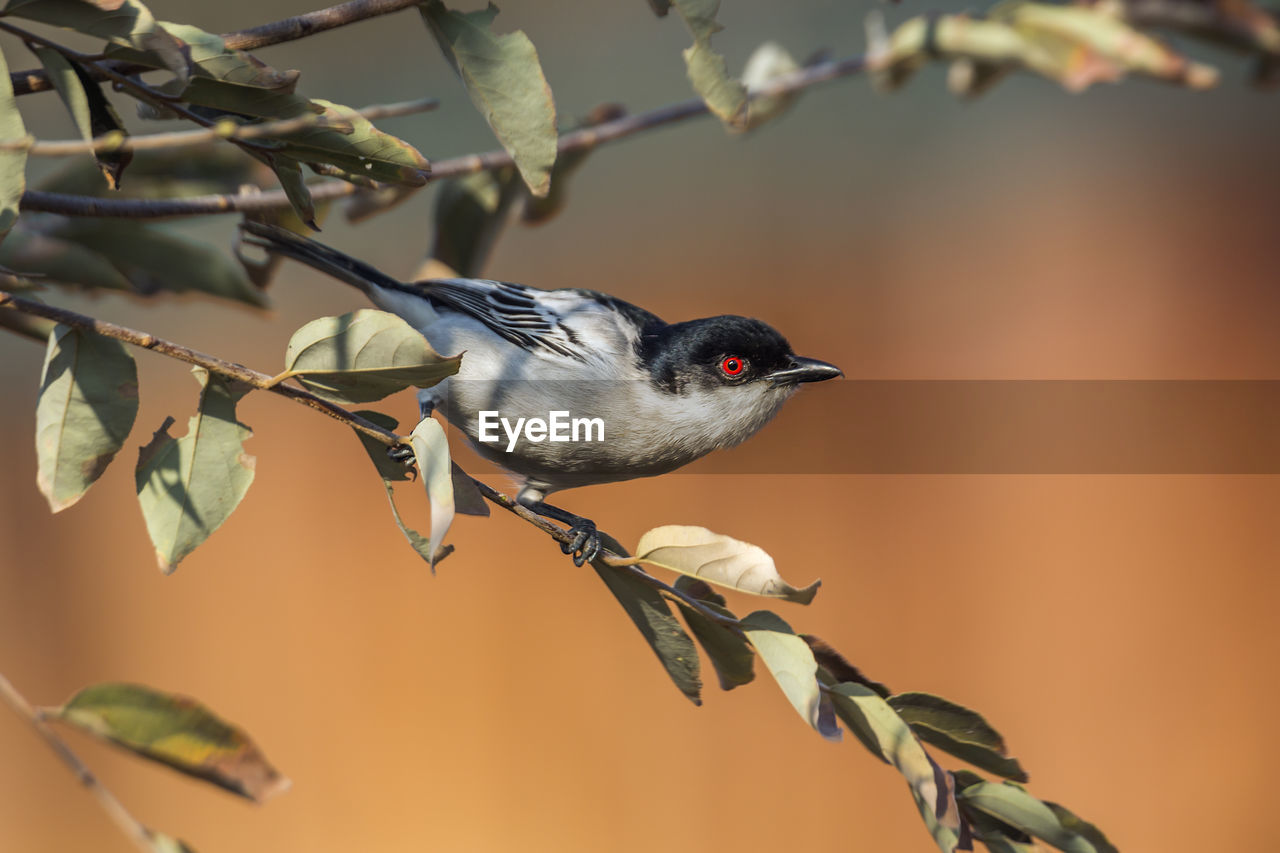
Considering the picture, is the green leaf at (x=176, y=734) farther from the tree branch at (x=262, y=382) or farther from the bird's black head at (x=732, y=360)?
the bird's black head at (x=732, y=360)

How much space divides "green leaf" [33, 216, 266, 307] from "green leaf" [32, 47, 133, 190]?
561 mm

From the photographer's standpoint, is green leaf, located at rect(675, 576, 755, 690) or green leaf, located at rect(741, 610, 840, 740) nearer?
green leaf, located at rect(741, 610, 840, 740)

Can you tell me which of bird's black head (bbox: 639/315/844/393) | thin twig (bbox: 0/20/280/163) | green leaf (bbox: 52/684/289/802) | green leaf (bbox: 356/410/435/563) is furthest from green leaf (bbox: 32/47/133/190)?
bird's black head (bbox: 639/315/844/393)

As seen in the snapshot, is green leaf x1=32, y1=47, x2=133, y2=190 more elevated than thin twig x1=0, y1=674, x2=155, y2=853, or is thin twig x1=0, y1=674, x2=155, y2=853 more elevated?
green leaf x1=32, y1=47, x2=133, y2=190

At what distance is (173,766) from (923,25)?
1.15m

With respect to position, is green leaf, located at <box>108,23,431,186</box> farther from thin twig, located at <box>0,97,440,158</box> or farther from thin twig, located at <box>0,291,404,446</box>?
thin twig, located at <box>0,291,404,446</box>

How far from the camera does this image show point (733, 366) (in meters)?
1.84

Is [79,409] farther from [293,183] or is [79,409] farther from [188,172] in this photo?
[188,172]

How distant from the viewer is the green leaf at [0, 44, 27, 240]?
0.87 m

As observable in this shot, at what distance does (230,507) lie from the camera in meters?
1.03

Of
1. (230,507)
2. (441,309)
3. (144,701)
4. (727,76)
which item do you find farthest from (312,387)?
(441,309)

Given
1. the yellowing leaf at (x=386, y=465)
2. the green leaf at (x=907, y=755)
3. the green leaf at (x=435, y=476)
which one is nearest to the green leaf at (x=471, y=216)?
the yellowing leaf at (x=386, y=465)

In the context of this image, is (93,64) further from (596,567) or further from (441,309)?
(441,309)

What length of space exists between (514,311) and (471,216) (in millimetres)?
400
